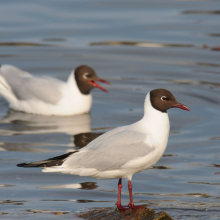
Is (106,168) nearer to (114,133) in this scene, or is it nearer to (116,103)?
(114,133)

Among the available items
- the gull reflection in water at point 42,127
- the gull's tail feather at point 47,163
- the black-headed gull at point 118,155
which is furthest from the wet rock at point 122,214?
the gull reflection in water at point 42,127

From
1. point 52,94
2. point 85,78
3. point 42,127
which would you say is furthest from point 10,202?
point 85,78

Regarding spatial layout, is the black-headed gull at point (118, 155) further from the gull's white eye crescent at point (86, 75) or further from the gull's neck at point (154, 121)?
the gull's white eye crescent at point (86, 75)

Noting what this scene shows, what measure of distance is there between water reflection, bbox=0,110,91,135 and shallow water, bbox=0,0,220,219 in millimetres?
19

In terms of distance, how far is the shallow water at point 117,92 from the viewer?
738 centimetres

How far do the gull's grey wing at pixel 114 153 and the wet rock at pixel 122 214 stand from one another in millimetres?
525

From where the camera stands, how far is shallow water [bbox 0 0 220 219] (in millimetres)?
7379

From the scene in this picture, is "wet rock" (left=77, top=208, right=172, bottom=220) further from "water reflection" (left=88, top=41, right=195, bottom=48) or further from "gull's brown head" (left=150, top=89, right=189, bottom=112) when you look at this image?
"water reflection" (left=88, top=41, right=195, bottom=48)

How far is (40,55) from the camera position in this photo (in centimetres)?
1515

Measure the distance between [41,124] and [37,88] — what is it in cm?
95

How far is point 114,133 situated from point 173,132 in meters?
3.56

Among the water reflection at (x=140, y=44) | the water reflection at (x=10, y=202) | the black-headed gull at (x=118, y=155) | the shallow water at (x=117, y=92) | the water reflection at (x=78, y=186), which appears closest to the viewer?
the black-headed gull at (x=118, y=155)

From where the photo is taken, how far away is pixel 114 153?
263 inches

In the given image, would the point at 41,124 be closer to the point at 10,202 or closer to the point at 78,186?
the point at 78,186
